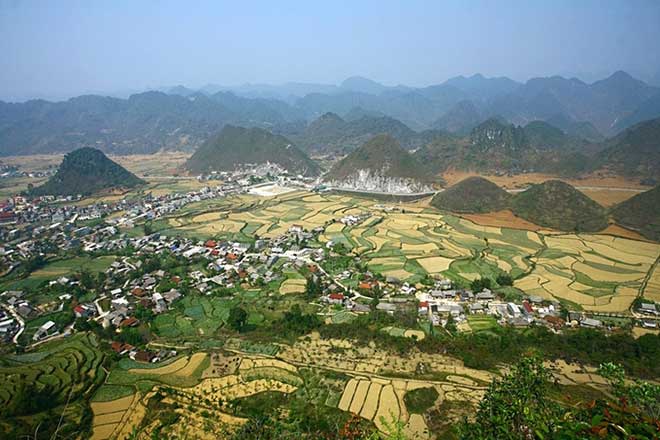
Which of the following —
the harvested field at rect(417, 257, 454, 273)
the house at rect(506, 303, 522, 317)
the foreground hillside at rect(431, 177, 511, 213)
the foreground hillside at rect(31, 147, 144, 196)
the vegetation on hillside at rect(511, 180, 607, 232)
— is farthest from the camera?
the foreground hillside at rect(31, 147, 144, 196)

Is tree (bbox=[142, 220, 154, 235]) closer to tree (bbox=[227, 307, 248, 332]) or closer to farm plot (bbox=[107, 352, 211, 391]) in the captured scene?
tree (bbox=[227, 307, 248, 332])

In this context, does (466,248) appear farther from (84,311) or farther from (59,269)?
(59,269)

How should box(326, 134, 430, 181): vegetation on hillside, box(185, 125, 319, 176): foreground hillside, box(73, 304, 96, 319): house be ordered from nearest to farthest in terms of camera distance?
box(73, 304, 96, 319): house → box(326, 134, 430, 181): vegetation on hillside → box(185, 125, 319, 176): foreground hillside

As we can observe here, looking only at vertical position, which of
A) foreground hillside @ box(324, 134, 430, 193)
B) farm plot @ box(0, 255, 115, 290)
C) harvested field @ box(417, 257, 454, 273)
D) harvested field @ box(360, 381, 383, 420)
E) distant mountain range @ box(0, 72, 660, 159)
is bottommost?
harvested field @ box(360, 381, 383, 420)

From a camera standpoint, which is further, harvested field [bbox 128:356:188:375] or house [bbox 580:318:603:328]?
house [bbox 580:318:603:328]

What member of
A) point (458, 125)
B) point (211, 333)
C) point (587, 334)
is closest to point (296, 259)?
point (211, 333)

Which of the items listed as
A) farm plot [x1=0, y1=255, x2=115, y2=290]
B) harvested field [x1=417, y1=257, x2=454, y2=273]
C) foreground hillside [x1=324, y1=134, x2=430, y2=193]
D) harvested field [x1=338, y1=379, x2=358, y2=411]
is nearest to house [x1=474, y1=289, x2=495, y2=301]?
harvested field [x1=417, y1=257, x2=454, y2=273]

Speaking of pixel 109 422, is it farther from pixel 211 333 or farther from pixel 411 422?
pixel 411 422

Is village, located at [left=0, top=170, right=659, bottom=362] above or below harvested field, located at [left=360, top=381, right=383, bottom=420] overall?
above
